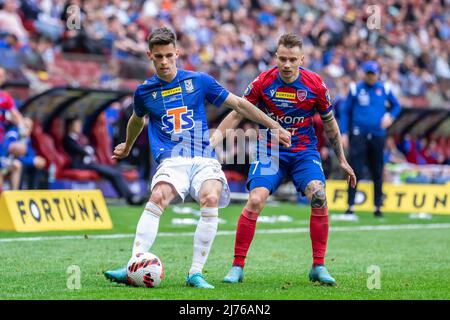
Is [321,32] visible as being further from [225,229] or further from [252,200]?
[252,200]

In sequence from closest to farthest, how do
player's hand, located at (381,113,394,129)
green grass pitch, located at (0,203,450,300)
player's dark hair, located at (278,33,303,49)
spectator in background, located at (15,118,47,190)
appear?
green grass pitch, located at (0,203,450,300) < player's dark hair, located at (278,33,303,49) < player's hand, located at (381,113,394,129) < spectator in background, located at (15,118,47,190)

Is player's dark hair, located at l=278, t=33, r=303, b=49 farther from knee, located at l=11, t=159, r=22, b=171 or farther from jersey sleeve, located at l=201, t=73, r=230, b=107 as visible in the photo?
knee, located at l=11, t=159, r=22, b=171

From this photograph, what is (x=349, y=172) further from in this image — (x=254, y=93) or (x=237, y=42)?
(x=237, y=42)

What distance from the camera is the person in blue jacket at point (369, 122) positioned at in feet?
57.9

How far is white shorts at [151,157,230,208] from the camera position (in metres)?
8.98

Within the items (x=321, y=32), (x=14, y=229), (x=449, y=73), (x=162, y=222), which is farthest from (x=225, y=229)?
(x=449, y=73)

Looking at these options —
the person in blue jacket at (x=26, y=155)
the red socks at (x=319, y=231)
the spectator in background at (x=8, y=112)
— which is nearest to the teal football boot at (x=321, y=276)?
the red socks at (x=319, y=231)

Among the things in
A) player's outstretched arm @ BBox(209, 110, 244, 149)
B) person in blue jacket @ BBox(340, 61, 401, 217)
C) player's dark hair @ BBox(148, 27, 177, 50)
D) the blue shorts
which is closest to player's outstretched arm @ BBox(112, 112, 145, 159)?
player's outstretched arm @ BBox(209, 110, 244, 149)

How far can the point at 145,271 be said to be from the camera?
8.65m

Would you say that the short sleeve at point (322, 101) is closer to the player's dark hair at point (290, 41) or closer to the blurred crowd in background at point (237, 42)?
the player's dark hair at point (290, 41)

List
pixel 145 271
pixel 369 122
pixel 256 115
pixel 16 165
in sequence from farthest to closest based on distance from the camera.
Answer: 1. pixel 16 165
2. pixel 369 122
3. pixel 256 115
4. pixel 145 271

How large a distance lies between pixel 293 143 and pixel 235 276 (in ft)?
4.35

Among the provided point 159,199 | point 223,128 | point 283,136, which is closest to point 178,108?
point 223,128

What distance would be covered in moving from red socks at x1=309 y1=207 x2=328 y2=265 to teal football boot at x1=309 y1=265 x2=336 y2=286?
16cm
